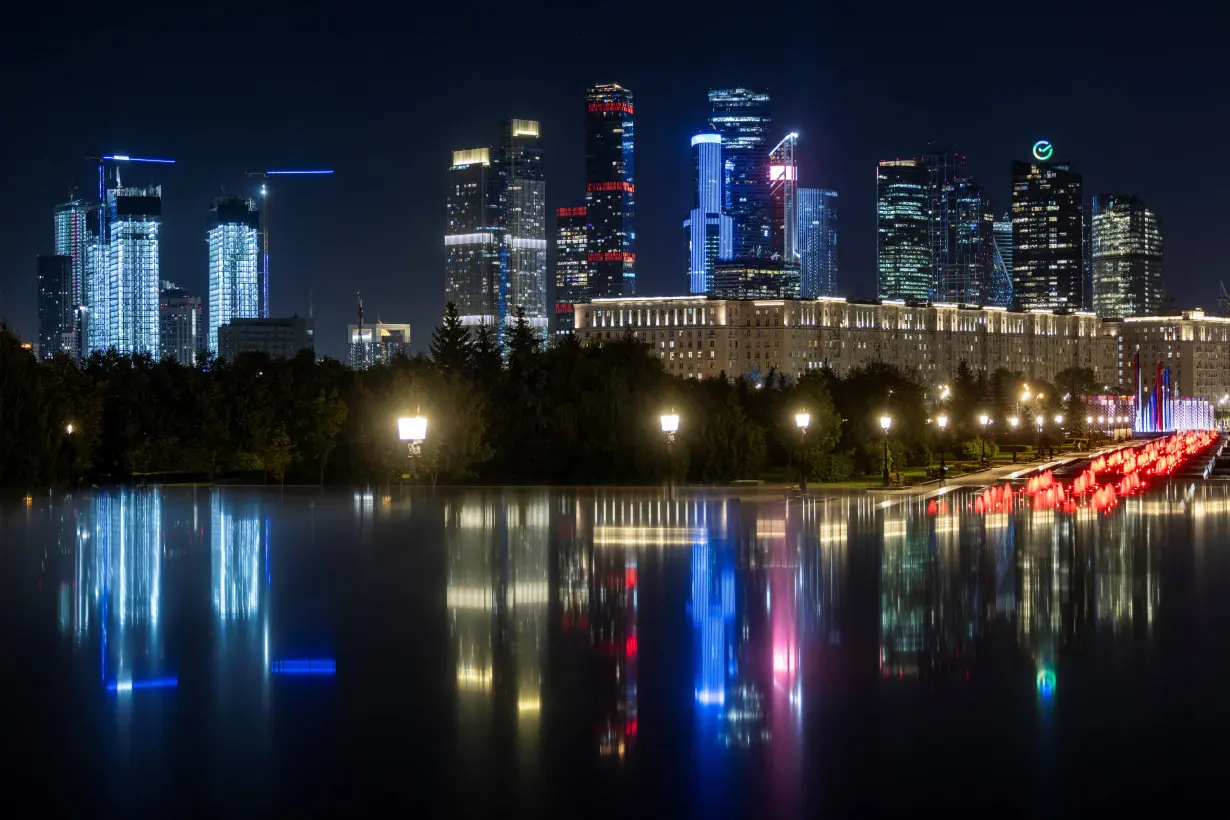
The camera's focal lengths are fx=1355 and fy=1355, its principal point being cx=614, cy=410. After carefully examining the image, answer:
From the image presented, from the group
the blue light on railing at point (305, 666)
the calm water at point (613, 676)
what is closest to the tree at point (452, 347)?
the calm water at point (613, 676)

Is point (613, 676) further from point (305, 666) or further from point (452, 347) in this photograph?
point (452, 347)

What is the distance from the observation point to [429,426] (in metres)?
48.4

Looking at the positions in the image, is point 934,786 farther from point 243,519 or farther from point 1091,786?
point 243,519

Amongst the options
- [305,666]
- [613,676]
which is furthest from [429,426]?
[613,676]

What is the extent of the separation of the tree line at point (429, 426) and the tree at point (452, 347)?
0.79m

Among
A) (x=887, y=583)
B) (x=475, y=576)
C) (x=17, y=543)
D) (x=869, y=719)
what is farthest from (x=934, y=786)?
(x=17, y=543)

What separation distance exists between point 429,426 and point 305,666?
33306 mm

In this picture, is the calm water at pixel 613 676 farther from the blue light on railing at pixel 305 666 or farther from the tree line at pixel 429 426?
the tree line at pixel 429 426

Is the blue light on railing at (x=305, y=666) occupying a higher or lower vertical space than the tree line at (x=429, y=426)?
lower

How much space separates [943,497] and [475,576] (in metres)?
25.5

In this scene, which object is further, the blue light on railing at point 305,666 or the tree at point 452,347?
the tree at point 452,347

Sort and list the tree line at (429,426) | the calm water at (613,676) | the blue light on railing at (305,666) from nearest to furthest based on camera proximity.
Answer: the calm water at (613,676) → the blue light on railing at (305,666) → the tree line at (429,426)

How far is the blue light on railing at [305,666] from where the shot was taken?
15.0 m

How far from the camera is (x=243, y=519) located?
115 feet
